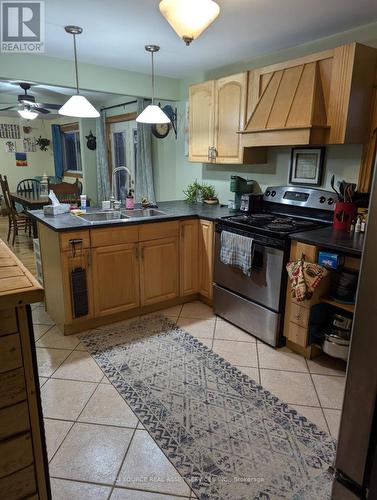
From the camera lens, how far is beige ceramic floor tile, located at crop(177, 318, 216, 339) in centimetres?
280

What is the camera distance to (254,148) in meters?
3.12

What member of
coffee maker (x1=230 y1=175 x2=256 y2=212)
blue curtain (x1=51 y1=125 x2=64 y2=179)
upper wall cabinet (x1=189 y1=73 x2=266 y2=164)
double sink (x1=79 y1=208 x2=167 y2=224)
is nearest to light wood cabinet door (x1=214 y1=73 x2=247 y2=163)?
upper wall cabinet (x1=189 y1=73 x2=266 y2=164)

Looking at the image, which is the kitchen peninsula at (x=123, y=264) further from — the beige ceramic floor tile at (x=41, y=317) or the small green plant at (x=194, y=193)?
the small green plant at (x=194, y=193)

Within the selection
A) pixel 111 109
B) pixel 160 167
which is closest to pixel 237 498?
pixel 160 167

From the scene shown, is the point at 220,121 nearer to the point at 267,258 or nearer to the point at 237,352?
the point at 267,258

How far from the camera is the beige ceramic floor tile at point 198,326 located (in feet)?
9.19

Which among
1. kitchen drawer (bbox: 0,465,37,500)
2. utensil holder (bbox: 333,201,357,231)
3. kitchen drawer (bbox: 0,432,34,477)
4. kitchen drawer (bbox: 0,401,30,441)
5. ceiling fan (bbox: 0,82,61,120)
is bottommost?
kitchen drawer (bbox: 0,465,37,500)

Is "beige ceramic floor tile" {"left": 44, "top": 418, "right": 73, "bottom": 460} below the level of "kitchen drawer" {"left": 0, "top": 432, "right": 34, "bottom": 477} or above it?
below

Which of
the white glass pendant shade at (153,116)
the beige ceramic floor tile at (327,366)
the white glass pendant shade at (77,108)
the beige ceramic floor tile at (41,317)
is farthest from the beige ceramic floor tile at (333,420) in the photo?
the white glass pendant shade at (77,108)

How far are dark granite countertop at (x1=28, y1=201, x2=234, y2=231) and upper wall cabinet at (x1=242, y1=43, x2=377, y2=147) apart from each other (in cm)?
86

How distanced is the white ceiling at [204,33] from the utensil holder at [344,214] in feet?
4.02

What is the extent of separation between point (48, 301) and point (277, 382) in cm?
201

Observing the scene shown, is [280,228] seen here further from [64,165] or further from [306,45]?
[64,165]

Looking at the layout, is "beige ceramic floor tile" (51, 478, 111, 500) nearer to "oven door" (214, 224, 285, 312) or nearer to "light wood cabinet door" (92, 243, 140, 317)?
"light wood cabinet door" (92, 243, 140, 317)
